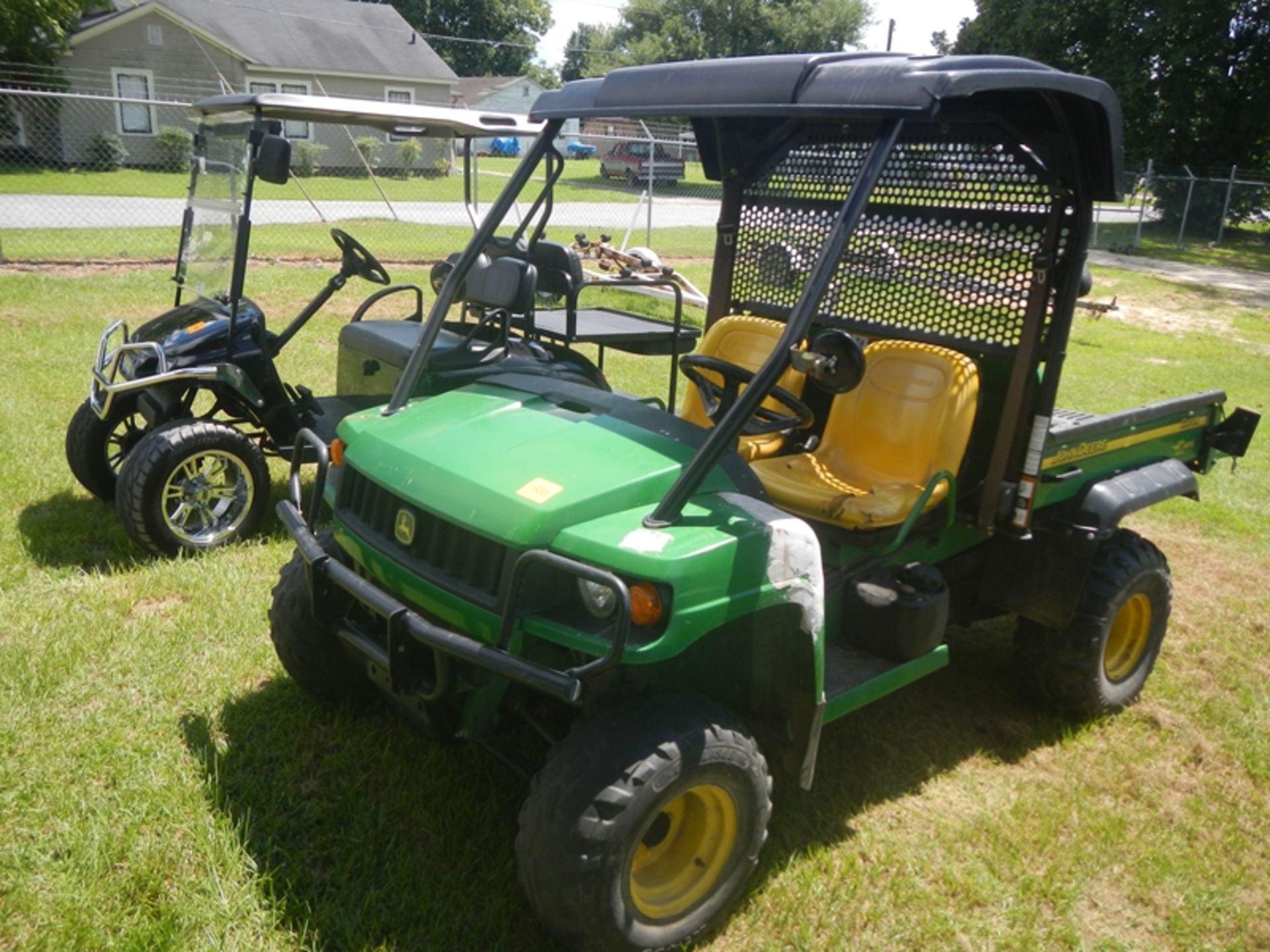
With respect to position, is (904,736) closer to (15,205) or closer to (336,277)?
(336,277)

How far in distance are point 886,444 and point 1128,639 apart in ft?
4.04

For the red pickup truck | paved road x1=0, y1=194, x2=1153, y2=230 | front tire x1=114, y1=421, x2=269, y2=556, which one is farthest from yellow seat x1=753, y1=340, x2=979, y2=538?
paved road x1=0, y1=194, x2=1153, y2=230

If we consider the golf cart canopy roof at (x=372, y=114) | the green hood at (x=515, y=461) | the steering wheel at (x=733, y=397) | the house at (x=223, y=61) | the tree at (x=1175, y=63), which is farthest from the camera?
the house at (x=223, y=61)

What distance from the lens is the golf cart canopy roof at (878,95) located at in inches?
93.2

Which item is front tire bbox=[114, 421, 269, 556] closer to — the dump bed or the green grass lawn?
the green grass lawn

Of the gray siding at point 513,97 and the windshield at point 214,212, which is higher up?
the gray siding at point 513,97

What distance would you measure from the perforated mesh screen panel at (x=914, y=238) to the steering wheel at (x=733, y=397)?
85cm

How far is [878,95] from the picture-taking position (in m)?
2.37

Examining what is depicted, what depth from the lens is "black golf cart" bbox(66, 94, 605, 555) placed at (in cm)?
450

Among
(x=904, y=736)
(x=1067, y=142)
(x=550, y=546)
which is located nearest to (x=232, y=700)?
(x=550, y=546)

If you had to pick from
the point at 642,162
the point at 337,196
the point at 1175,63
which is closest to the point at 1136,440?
the point at 642,162

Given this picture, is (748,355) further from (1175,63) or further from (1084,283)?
(1175,63)

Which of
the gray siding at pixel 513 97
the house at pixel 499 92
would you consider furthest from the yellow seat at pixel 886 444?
the house at pixel 499 92

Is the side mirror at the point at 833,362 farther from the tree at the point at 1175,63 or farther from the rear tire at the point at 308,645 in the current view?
the tree at the point at 1175,63
